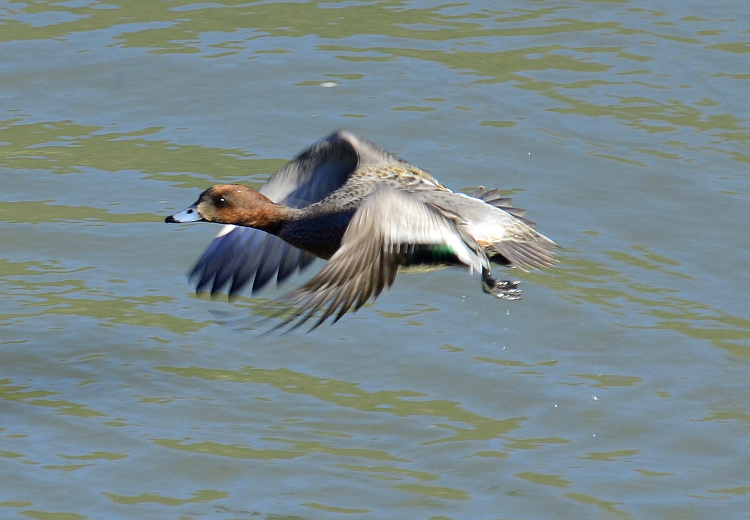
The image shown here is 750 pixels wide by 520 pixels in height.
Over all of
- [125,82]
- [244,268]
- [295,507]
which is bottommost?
[295,507]

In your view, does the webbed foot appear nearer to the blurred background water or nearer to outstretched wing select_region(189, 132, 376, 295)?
the blurred background water

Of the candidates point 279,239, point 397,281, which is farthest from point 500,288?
point 279,239

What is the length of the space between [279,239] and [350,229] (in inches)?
65.5

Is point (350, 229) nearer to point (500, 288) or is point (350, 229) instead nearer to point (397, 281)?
point (500, 288)

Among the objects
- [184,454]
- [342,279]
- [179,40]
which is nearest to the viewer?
[342,279]

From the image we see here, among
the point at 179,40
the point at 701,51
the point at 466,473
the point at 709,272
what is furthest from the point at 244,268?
the point at 701,51

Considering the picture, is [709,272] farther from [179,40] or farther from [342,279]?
[179,40]

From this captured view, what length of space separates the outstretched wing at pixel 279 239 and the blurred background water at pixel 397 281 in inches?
10.7

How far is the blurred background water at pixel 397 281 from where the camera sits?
602 cm

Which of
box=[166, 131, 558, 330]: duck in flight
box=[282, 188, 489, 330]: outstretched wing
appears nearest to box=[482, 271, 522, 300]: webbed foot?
box=[166, 131, 558, 330]: duck in flight

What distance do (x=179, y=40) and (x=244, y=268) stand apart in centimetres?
404

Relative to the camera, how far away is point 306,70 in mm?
10406

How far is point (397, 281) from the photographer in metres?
7.90

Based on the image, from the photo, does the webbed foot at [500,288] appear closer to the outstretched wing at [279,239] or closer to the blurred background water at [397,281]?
the blurred background water at [397,281]
